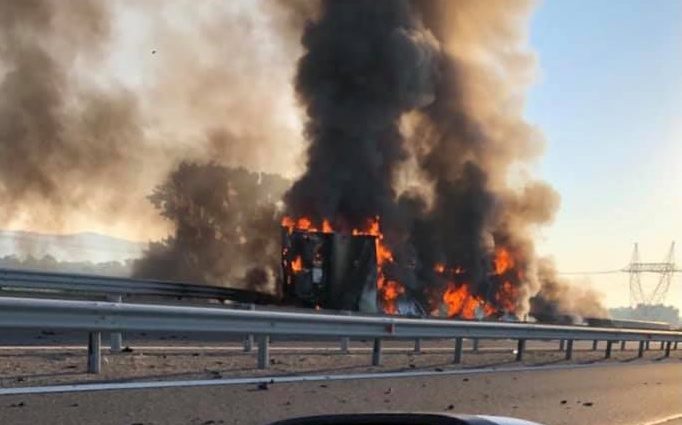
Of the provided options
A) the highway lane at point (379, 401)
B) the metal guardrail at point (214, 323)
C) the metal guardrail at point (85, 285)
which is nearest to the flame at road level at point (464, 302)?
the metal guardrail at point (85, 285)

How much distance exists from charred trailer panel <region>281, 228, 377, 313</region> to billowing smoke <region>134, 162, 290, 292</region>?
1186cm

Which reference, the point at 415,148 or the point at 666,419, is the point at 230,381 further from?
the point at 415,148

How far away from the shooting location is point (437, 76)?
126 feet

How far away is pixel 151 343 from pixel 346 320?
331 centimetres

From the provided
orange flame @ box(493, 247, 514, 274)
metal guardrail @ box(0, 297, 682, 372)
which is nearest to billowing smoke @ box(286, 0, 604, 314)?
orange flame @ box(493, 247, 514, 274)

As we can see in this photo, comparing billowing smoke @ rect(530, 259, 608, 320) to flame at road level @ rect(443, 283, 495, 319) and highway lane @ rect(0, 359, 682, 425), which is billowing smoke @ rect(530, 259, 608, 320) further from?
highway lane @ rect(0, 359, 682, 425)

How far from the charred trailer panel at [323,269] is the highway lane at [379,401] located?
1728 centimetres

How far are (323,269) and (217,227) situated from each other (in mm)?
16832

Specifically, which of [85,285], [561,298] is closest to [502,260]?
[561,298]

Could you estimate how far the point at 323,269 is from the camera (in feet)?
92.4

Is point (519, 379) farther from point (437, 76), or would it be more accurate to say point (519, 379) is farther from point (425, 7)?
point (425, 7)

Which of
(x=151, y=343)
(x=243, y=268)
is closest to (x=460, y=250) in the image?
(x=243, y=268)

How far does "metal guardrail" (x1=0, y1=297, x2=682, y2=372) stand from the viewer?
22.9 ft

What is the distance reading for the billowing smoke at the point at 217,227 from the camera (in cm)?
4134
